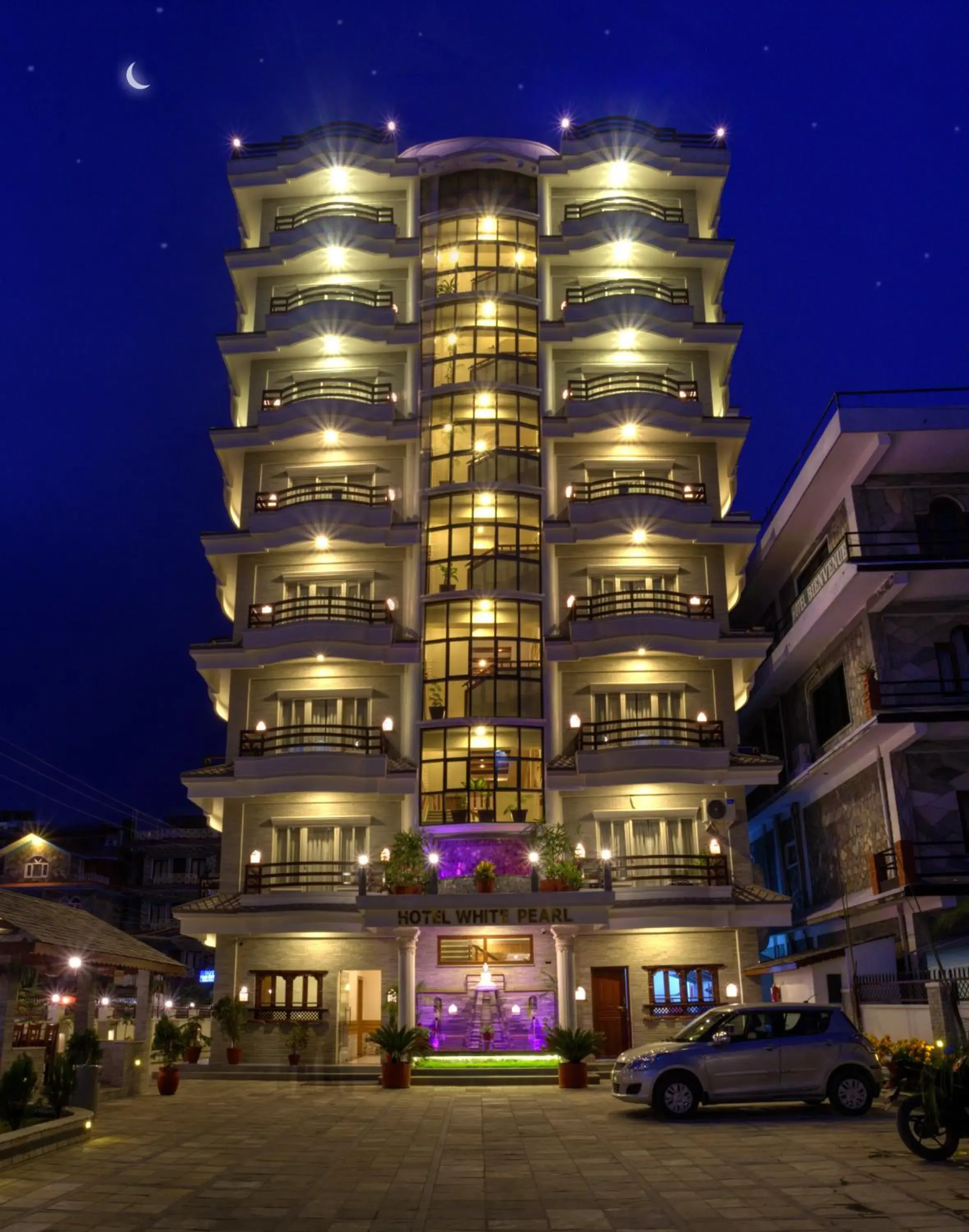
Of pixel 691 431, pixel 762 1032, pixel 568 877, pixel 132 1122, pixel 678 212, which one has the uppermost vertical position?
pixel 678 212

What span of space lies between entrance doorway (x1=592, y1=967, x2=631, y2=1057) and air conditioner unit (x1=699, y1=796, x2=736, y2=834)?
16.0 ft

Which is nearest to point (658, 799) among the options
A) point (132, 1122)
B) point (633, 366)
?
point (633, 366)

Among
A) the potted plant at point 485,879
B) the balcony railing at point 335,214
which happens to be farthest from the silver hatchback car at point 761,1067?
the balcony railing at point 335,214

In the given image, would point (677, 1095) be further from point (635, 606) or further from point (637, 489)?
point (637, 489)

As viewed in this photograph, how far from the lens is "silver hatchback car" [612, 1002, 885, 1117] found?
17094 millimetres

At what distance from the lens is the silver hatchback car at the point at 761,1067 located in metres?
17.1

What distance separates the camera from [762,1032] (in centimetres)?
1742

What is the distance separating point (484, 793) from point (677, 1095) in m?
16.5

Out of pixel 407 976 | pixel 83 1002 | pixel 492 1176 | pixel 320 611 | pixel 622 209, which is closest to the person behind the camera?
pixel 492 1176

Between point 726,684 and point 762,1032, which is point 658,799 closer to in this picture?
point 726,684

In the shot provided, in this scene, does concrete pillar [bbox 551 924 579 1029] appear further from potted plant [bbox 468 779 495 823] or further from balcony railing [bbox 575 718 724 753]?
balcony railing [bbox 575 718 724 753]

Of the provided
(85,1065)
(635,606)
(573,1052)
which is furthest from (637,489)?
(85,1065)

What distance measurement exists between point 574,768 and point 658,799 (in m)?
2.87

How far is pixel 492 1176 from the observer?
12.5 meters
